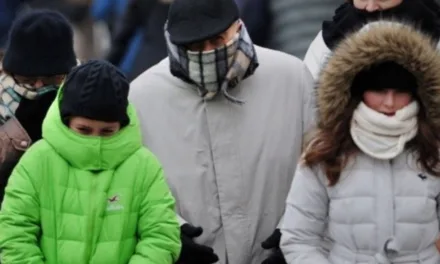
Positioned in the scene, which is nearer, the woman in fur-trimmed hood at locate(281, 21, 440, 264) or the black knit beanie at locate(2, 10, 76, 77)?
the woman in fur-trimmed hood at locate(281, 21, 440, 264)

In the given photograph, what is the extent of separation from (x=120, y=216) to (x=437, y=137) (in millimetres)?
1319

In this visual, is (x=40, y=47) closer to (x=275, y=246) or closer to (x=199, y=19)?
(x=199, y=19)

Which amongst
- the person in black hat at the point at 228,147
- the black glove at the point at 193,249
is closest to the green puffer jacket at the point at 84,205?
the black glove at the point at 193,249

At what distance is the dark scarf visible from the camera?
789 cm

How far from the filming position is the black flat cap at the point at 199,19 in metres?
7.63

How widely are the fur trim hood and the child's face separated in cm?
86

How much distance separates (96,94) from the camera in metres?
7.34

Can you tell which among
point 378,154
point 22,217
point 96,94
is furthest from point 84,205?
point 378,154

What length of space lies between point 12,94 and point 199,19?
97 centimetres

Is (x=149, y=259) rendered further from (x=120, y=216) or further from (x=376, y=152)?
(x=376, y=152)

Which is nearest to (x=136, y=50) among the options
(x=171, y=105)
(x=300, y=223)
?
(x=171, y=105)

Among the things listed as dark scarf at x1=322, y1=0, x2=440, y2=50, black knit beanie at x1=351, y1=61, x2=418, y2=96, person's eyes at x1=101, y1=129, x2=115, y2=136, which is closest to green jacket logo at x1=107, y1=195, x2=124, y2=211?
person's eyes at x1=101, y1=129, x2=115, y2=136

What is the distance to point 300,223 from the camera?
736 centimetres

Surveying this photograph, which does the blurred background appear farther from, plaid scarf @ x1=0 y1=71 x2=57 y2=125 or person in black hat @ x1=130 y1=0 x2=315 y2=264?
plaid scarf @ x1=0 y1=71 x2=57 y2=125
